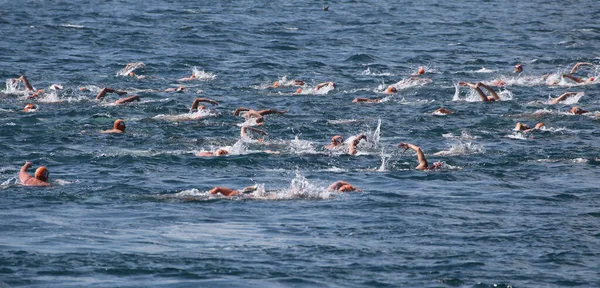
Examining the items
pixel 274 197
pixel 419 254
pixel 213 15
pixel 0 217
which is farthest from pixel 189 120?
pixel 213 15

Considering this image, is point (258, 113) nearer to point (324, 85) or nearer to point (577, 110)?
point (324, 85)

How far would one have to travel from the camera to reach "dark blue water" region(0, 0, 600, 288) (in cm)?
1499

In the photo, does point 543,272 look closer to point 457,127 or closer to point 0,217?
point 0,217

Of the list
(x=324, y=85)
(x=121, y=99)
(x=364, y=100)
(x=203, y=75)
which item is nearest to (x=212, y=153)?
(x=121, y=99)

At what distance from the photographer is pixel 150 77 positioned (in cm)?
3822

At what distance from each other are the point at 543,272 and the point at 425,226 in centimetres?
309

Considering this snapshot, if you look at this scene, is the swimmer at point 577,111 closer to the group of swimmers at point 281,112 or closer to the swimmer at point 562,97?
the group of swimmers at point 281,112

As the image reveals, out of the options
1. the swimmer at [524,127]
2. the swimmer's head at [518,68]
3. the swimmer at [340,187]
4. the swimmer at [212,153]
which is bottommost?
the swimmer's head at [518,68]

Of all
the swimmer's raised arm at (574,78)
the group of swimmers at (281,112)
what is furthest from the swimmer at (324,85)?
the swimmer's raised arm at (574,78)

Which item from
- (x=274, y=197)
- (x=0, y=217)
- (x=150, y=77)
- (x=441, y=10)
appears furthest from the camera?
(x=441, y=10)

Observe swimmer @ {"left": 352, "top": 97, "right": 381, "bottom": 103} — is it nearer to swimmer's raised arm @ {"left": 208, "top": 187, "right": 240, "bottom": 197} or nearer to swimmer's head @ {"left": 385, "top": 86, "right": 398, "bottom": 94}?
swimmer's head @ {"left": 385, "top": 86, "right": 398, "bottom": 94}

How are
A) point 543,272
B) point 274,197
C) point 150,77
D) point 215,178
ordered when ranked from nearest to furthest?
1. point 543,272
2. point 274,197
3. point 215,178
4. point 150,77

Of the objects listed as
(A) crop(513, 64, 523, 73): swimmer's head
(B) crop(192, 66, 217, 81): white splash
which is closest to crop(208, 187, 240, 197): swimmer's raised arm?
(B) crop(192, 66, 217, 81): white splash

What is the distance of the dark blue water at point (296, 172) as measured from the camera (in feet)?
49.2
